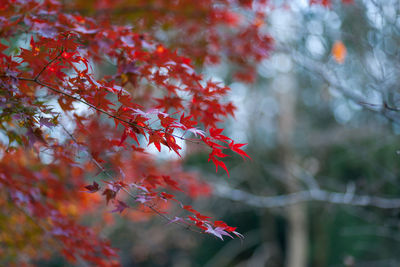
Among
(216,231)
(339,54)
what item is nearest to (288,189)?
(339,54)

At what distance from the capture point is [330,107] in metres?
6.38

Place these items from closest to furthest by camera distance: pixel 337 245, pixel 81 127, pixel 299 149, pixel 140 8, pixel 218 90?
pixel 81 127, pixel 218 90, pixel 140 8, pixel 337 245, pixel 299 149

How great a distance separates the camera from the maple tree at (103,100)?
1105 mm

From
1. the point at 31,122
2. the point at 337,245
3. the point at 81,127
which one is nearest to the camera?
the point at 31,122

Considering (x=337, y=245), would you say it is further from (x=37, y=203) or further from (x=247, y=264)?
(x=37, y=203)

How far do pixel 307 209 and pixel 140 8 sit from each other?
4665 mm

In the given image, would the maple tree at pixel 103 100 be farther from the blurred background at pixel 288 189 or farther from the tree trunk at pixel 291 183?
the tree trunk at pixel 291 183

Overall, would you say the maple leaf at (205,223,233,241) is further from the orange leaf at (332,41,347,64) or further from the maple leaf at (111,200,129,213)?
the orange leaf at (332,41,347,64)

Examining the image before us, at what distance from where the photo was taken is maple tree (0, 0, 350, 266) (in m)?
1.11

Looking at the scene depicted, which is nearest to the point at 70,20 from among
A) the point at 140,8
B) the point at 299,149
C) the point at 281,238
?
the point at 140,8

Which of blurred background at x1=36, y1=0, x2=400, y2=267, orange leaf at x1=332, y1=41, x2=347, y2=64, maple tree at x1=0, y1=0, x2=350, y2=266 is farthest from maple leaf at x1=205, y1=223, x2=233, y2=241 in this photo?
blurred background at x1=36, y1=0, x2=400, y2=267

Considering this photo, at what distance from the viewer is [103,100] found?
3.57 feet

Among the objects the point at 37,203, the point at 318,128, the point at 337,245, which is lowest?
the point at 37,203

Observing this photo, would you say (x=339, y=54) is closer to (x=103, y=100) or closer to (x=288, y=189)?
(x=103, y=100)
